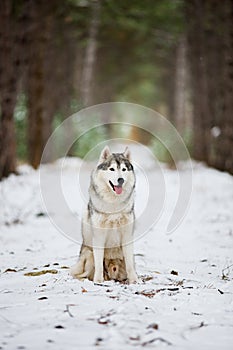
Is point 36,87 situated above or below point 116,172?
above

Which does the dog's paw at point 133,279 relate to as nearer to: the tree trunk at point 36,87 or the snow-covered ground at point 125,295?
the snow-covered ground at point 125,295

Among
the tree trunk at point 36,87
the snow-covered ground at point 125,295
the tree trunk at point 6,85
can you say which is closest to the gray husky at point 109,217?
the snow-covered ground at point 125,295

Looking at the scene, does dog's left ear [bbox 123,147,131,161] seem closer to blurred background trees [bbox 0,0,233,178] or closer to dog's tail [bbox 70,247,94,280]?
dog's tail [bbox 70,247,94,280]

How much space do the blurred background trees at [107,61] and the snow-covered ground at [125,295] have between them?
7.26 meters

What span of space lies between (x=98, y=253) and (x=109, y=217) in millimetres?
421

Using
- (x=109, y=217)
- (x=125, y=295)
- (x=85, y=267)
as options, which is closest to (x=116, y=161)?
(x=109, y=217)

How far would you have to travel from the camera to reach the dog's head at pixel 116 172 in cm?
550

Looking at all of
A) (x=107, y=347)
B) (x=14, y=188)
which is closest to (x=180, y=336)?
(x=107, y=347)

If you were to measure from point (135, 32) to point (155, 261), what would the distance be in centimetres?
2330

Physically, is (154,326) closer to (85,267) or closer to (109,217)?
(109,217)

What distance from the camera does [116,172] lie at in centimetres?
551

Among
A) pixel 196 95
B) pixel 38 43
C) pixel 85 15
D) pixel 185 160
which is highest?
pixel 85 15

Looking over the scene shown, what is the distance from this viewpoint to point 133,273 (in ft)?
18.7

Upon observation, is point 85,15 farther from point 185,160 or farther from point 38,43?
point 185,160
